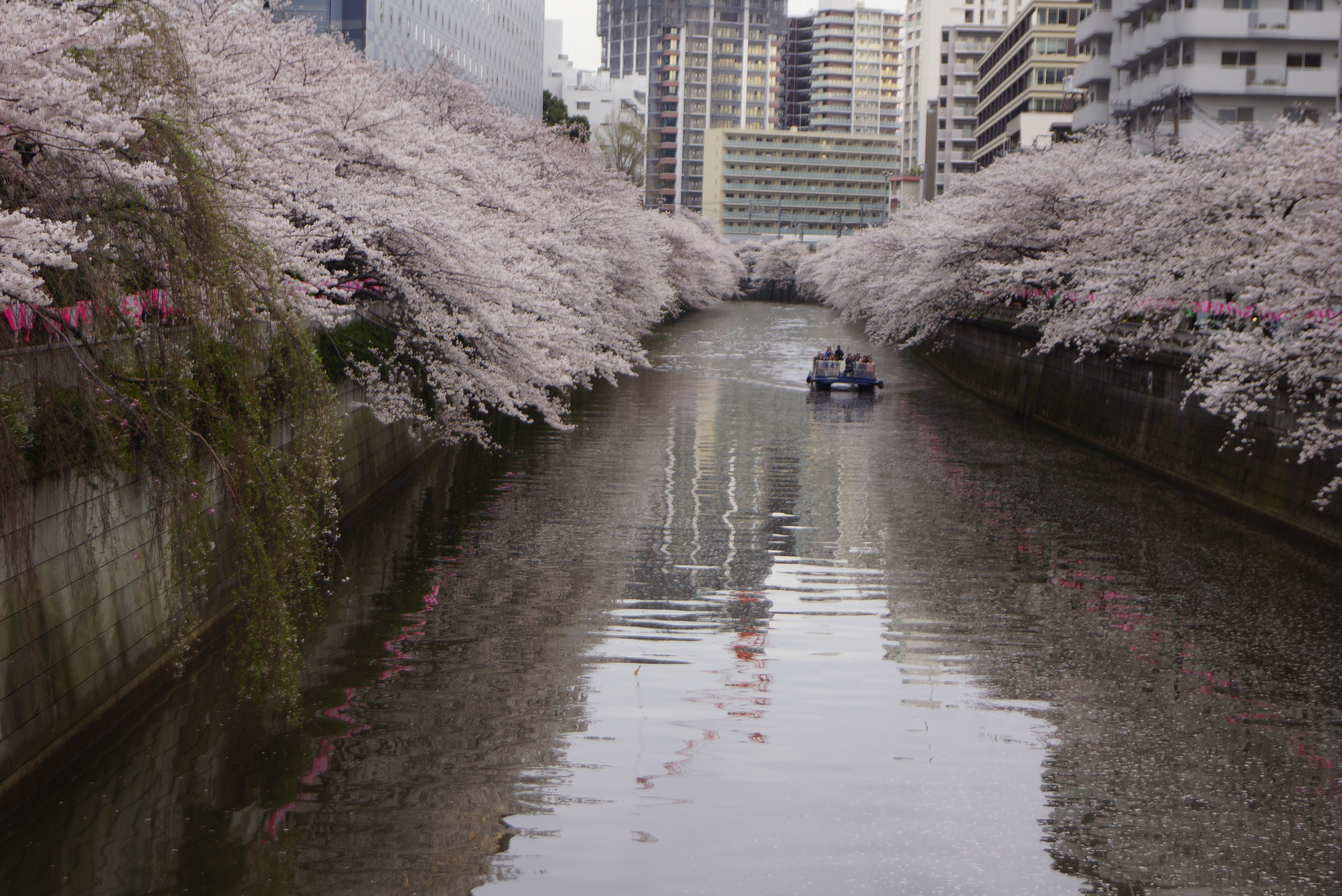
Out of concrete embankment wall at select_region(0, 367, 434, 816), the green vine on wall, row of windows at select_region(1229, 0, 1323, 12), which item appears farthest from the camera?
row of windows at select_region(1229, 0, 1323, 12)

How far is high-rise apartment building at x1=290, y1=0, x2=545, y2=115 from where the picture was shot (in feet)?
235

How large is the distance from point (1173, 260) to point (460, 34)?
7694 cm

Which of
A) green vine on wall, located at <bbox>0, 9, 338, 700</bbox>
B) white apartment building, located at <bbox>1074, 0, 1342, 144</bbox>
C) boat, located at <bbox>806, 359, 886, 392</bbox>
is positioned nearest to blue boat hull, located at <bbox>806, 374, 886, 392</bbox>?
boat, located at <bbox>806, 359, 886, 392</bbox>

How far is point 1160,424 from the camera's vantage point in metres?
30.0

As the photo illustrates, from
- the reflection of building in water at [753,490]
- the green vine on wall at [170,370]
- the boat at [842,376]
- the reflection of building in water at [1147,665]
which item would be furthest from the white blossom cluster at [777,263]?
the green vine on wall at [170,370]

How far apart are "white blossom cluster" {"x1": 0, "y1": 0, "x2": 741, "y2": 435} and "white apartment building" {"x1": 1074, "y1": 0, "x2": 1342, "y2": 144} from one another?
93.0 feet

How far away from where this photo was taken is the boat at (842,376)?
157 feet

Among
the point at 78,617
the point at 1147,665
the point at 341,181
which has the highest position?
the point at 341,181

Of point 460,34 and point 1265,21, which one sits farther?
point 460,34

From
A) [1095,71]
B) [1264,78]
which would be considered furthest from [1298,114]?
[1095,71]

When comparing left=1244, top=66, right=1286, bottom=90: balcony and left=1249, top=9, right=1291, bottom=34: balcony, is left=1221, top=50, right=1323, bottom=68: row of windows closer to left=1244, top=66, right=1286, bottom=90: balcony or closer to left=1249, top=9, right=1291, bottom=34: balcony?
left=1244, top=66, right=1286, bottom=90: balcony

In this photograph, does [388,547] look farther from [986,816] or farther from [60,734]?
[986,816]

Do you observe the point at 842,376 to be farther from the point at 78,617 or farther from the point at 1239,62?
the point at 78,617

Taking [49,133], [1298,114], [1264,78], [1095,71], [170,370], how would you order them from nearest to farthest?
1. [49,133]
2. [170,370]
3. [1264,78]
4. [1298,114]
5. [1095,71]
